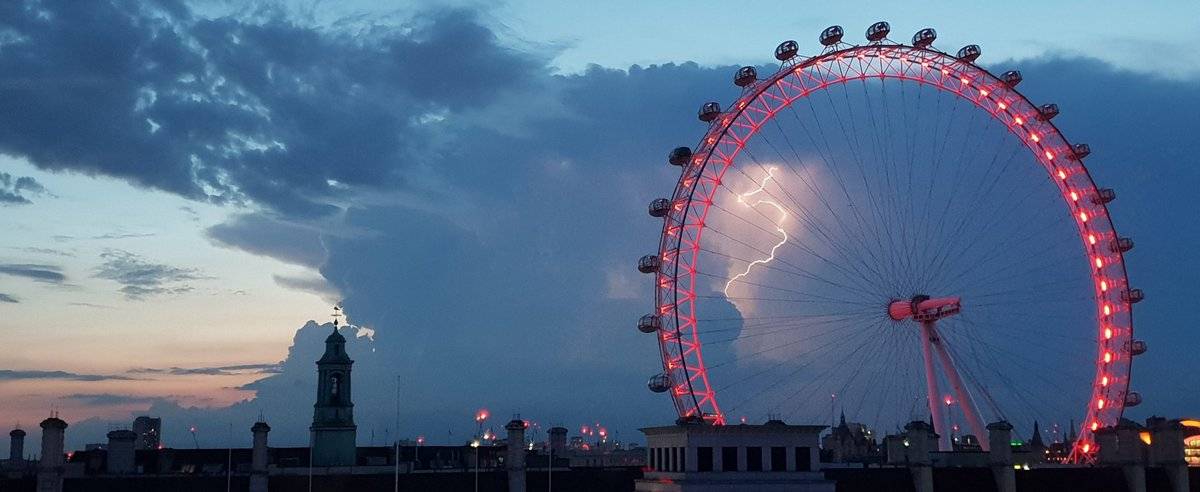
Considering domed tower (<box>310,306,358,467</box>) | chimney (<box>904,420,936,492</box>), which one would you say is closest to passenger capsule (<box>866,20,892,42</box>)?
chimney (<box>904,420,936,492</box>)

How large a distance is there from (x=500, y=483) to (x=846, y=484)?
20188 millimetres

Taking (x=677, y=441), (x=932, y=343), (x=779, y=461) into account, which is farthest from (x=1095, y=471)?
(x=677, y=441)

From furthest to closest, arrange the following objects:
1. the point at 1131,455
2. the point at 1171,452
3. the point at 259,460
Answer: the point at 1131,455 → the point at 1171,452 → the point at 259,460

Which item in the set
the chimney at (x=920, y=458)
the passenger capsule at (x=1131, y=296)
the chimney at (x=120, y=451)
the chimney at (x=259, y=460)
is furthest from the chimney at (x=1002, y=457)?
the chimney at (x=120, y=451)

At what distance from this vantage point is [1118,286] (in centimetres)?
8900

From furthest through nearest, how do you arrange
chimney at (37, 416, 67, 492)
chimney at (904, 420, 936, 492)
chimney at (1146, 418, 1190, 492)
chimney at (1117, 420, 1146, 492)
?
1. chimney at (1117, 420, 1146, 492)
2. chimney at (1146, 418, 1190, 492)
3. chimney at (904, 420, 936, 492)
4. chimney at (37, 416, 67, 492)

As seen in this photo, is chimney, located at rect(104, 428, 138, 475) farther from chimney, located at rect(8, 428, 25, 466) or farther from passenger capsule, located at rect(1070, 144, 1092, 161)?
passenger capsule, located at rect(1070, 144, 1092, 161)

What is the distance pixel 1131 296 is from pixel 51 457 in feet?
235

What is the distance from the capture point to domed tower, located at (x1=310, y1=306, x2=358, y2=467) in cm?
8331

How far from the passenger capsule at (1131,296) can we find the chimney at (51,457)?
70.4 meters

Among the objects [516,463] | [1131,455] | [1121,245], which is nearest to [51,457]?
[516,463]

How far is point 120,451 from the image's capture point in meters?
72.4

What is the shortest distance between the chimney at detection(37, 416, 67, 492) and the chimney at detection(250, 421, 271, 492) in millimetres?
9327

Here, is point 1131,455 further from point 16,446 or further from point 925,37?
point 16,446
